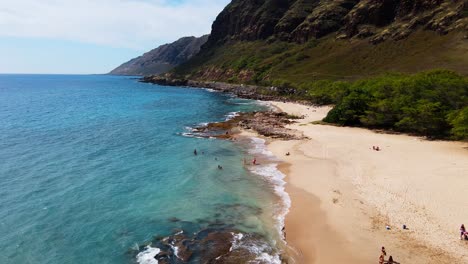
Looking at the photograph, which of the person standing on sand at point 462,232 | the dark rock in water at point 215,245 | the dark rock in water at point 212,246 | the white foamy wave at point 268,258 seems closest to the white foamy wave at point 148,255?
the dark rock in water at point 212,246

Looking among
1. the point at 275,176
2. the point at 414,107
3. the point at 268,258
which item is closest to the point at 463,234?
the point at 268,258

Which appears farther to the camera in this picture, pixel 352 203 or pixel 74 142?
pixel 74 142

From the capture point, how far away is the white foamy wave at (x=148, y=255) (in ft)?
88.8

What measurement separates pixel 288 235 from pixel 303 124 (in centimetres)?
5804

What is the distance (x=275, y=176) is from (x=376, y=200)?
14.4 metres

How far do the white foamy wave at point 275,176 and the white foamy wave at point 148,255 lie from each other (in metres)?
11.0

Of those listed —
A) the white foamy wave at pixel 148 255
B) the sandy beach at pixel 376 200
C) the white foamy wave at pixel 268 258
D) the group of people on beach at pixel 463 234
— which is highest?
the group of people on beach at pixel 463 234

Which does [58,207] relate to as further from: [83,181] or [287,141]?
[287,141]

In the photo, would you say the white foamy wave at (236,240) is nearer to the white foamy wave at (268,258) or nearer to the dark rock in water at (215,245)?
the dark rock in water at (215,245)

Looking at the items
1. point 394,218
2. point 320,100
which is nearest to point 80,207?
point 394,218

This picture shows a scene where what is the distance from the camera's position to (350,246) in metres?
28.6

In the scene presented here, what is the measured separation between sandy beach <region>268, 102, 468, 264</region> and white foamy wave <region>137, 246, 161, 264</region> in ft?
35.8

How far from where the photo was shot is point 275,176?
4850 cm

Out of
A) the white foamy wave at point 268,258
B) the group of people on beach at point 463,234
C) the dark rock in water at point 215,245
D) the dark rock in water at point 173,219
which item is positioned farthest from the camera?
the dark rock in water at point 173,219
